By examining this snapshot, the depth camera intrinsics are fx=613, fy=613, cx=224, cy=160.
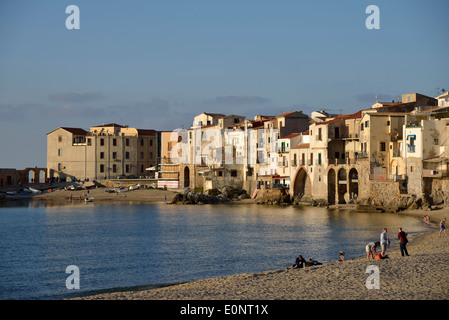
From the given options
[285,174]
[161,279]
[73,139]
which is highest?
[73,139]

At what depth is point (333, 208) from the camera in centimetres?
6856

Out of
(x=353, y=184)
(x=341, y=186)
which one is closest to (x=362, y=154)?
(x=353, y=184)

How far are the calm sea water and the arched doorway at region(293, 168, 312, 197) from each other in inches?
188

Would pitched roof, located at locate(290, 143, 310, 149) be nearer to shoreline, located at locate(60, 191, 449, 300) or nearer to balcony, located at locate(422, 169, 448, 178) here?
balcony, located at locate(422, 169, 448, 178)

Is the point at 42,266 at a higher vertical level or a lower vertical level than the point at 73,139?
lower

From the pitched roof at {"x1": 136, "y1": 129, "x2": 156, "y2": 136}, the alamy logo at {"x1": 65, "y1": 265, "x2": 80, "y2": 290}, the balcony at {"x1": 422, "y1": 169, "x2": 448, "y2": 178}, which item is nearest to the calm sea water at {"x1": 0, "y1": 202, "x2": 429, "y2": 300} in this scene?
the alamy logo at {"x1": 65, "y1": 265, "x2": 80, "y2": 290}

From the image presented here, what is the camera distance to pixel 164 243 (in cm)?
4544

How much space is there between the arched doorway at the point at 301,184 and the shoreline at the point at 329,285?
47.4m

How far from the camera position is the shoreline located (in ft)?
67.3

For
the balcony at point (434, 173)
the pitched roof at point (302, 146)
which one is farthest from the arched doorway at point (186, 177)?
the balcony at point (434, 173)

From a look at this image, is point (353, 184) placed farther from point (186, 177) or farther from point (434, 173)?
point (186, 177)
